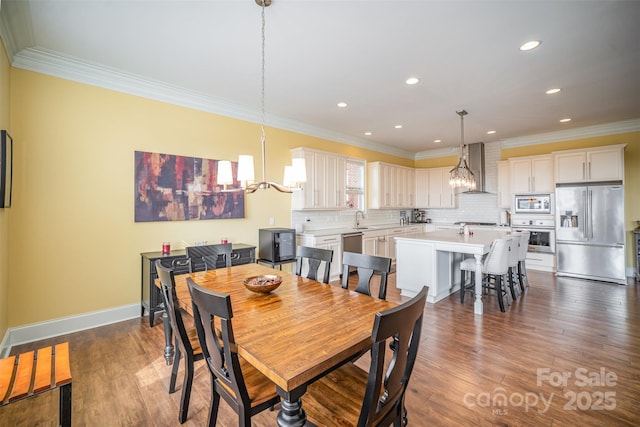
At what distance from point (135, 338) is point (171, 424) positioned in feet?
4.98

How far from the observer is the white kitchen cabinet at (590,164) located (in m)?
4.96

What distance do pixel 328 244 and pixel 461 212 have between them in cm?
440

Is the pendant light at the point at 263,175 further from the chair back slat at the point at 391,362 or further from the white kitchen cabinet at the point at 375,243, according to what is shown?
the white kitchen cabinet at the point at 375,243

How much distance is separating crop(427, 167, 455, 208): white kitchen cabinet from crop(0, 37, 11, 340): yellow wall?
25.6 ft

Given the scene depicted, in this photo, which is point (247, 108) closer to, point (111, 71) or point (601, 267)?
point (111, 71)

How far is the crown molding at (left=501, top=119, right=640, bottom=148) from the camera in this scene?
17.4 feet

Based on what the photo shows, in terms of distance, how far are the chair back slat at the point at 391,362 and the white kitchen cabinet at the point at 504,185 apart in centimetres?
639

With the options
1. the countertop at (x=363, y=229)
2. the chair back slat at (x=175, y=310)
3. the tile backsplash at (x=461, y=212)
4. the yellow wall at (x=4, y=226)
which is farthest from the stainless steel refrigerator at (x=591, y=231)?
the yellow wall at (x=4, y=226)

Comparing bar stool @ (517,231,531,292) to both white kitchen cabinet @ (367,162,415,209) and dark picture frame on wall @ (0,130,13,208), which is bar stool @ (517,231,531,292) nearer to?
white kitchen cabinet @ (367,162,415,209)

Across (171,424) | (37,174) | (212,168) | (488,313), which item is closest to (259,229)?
(212,168)

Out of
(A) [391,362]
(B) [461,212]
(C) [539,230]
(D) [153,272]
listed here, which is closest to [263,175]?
(A) [391,362]

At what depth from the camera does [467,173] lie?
4.60m

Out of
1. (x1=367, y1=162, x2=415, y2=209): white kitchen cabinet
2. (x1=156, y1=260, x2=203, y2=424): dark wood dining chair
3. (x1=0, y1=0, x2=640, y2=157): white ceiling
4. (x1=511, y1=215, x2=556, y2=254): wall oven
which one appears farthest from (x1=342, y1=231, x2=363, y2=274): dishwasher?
(x1=156, y1=260, x2=203, y2=424): dark wood dining chair

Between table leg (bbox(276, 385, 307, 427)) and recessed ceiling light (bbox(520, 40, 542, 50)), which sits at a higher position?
recessed ceiling light (bbox(520, 40, 542, 50))
